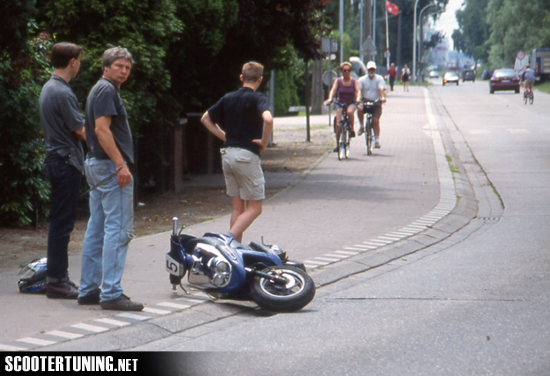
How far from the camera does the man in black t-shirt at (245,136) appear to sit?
6.61 metres

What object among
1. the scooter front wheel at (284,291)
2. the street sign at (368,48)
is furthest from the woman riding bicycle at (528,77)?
the scooter front wheel at (284,291)

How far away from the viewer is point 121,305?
208 inches

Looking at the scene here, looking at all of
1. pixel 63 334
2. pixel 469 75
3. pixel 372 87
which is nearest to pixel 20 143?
pixel 63 334

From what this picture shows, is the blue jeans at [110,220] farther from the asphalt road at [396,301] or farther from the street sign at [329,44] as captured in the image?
the street sign at [329,44]

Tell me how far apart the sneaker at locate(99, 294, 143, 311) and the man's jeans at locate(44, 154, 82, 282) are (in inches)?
23.5

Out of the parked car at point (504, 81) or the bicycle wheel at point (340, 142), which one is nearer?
the bicycle wheel at point (340, 142)

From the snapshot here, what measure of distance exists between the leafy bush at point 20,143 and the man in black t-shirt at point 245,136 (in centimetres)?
271

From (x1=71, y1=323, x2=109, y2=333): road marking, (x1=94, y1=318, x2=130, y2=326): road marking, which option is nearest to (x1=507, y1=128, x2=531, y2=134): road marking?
(x1=94, y1=318, x2=130, y2=326): road marking

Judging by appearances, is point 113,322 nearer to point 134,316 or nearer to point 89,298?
point 134,316

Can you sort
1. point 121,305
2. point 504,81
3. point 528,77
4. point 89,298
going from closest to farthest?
point 121,305 < point 89,298 < point 528,77 < point 504,81

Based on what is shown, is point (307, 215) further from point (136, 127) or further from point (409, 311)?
point (409, 311)

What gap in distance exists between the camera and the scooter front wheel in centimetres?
532

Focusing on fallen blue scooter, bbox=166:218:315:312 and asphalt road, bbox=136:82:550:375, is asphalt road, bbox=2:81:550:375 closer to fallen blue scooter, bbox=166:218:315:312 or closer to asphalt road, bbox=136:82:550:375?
asphalt road, bbox=136:82:550:375

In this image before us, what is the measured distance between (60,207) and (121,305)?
36.0 inches
